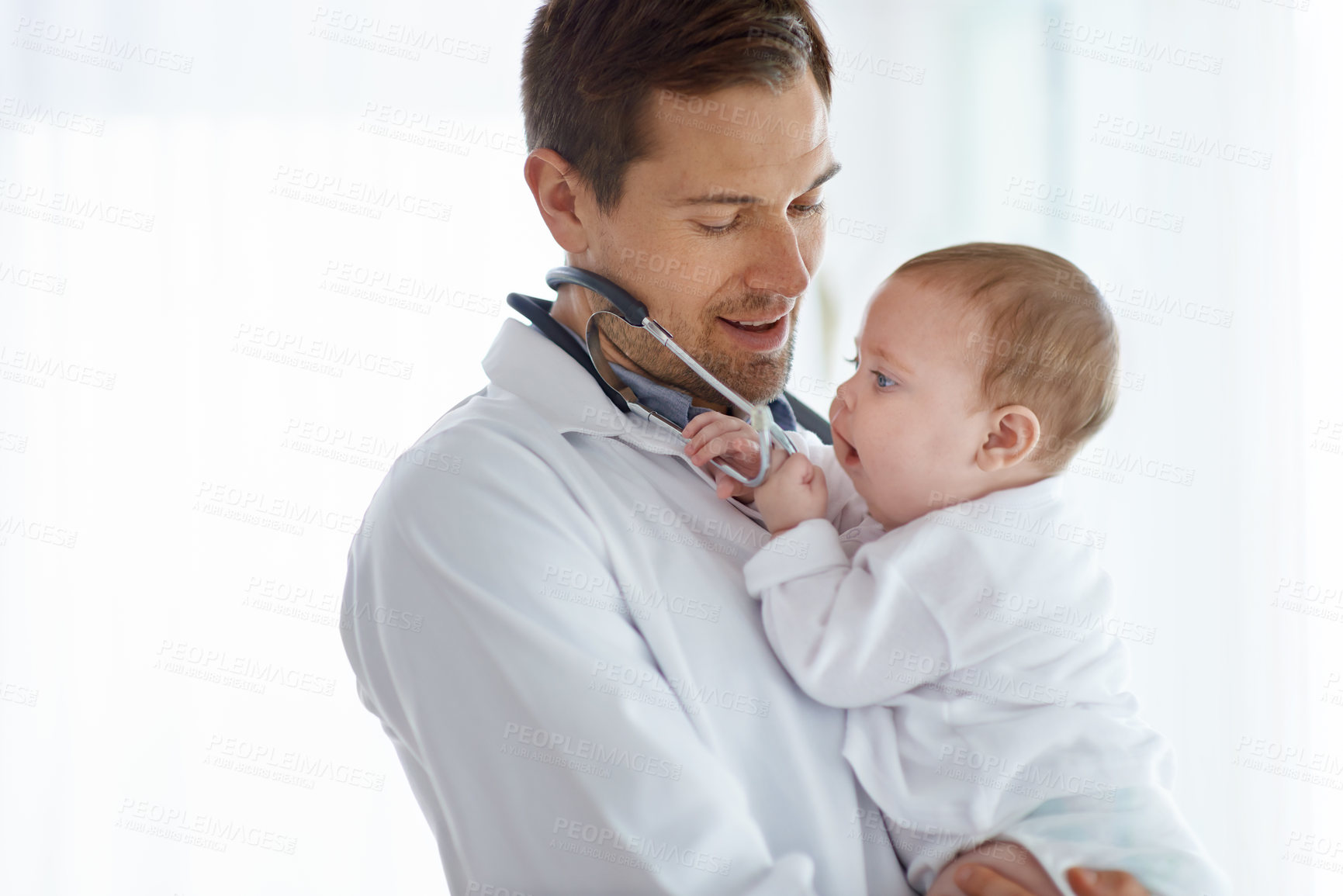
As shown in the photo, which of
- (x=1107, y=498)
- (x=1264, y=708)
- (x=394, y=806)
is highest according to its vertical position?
(x=1107, y=498)

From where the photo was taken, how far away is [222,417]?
233 centimetres

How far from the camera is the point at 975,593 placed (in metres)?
1.06

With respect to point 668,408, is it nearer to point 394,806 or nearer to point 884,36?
point 394,806

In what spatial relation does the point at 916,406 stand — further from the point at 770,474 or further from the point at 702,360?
the point at 702,360

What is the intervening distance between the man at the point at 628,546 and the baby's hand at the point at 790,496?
0.18 feet

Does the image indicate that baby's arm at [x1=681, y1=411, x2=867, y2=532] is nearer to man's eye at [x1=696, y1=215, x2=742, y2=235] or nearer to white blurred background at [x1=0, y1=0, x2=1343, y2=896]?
man's eye at [x1=696, y1=215, x2=742, y2=235]

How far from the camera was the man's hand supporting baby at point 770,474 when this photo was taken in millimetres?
1178

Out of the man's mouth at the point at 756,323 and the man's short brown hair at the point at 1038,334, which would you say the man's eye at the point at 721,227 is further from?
the man's short brown hair at the point at 1038,334

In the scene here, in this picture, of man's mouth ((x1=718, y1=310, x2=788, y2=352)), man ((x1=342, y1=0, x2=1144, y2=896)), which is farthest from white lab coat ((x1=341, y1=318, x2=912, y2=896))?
man's mouth ((x1=718, y1=310, x2=788, y2=352))

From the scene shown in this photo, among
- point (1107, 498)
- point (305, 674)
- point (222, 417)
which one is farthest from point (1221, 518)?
point (222, 417)

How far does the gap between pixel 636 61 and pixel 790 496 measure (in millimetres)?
567

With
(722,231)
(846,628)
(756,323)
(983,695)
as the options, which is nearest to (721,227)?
(722,231)

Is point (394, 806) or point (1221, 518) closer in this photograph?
point (394, 806)

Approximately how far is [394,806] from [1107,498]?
2.01 metres
